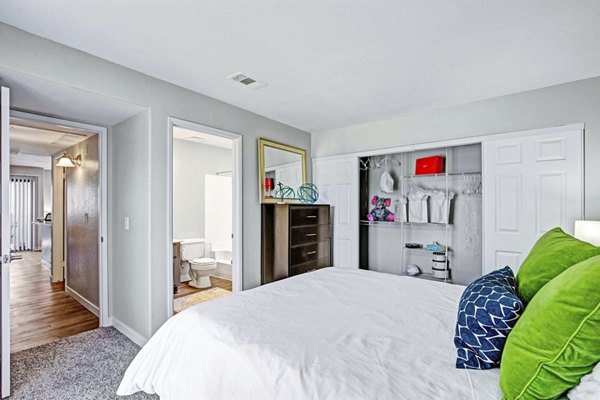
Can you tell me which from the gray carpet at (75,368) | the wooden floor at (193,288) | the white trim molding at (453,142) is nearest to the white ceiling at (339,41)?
the white trim molding at (453,142)

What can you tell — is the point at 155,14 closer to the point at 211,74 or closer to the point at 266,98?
the point at 211,74

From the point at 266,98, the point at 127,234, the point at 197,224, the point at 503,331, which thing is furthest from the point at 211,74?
the point at 197,224

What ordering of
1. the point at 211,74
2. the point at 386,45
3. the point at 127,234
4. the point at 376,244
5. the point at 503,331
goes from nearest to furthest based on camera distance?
the point at 503,331, the point at 386,45, the point at 211,74, the point at 127,234, the point at 376,244

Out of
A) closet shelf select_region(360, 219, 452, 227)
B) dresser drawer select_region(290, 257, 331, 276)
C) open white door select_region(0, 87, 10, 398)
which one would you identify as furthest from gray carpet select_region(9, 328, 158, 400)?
closet shelf select_region(360, 219, 452, 227)

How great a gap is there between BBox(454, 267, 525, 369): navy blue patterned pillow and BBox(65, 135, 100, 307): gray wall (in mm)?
3656

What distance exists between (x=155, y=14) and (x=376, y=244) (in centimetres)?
388

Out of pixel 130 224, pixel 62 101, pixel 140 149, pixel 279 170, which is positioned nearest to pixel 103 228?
pixel 130 224

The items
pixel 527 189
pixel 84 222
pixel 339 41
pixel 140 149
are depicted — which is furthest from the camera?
pixel 84 222

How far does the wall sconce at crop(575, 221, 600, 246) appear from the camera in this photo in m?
2.40

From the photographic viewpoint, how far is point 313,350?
121cm

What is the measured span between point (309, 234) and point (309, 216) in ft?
0.78

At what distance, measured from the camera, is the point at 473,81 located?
293 cm

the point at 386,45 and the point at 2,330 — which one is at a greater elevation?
the point at 386,45

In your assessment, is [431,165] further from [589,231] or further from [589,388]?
[589,388]
